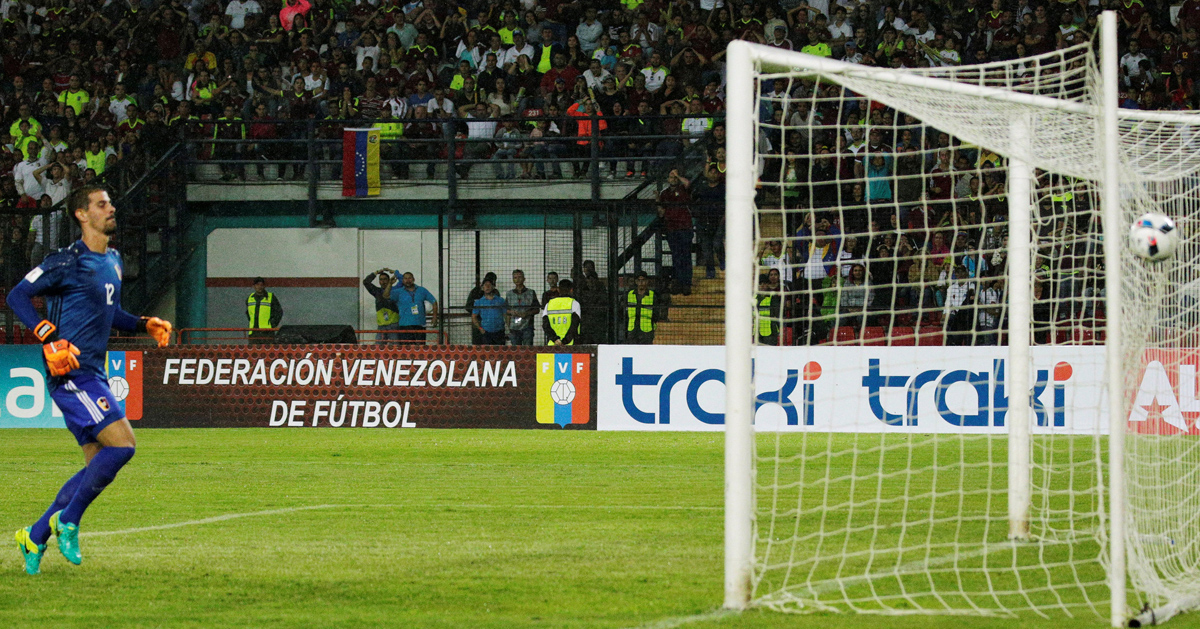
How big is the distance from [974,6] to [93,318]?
1714 cm

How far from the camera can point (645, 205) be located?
17594 mm

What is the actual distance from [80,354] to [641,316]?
10.9m

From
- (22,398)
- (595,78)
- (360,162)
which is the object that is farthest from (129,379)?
(595,78)

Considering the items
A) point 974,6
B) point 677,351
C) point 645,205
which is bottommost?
point 677,351

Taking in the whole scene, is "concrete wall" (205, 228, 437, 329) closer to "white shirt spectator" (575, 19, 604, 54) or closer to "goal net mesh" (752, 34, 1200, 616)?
"white shirt spectator" (575, 19, 604, 54)

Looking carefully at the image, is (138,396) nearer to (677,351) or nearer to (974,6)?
(677,351)

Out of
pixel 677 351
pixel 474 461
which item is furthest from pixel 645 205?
pixel 474 461

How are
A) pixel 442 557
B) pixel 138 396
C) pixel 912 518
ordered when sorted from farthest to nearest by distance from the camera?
1. pixel 138 396
2. pixel 912 518
3. pixel 442 557

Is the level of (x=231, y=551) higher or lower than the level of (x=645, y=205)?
lower

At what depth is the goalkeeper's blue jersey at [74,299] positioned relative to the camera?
276 inches

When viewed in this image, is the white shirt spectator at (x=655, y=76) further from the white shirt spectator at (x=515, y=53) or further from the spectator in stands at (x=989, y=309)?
the spectator in stands at (x=989, y=309)

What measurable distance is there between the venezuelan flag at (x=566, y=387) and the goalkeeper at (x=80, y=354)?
10209mm

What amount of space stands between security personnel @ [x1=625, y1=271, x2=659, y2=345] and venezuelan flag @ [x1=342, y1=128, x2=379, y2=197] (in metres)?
5.79

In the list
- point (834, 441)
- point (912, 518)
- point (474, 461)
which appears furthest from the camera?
point (834, 441)
